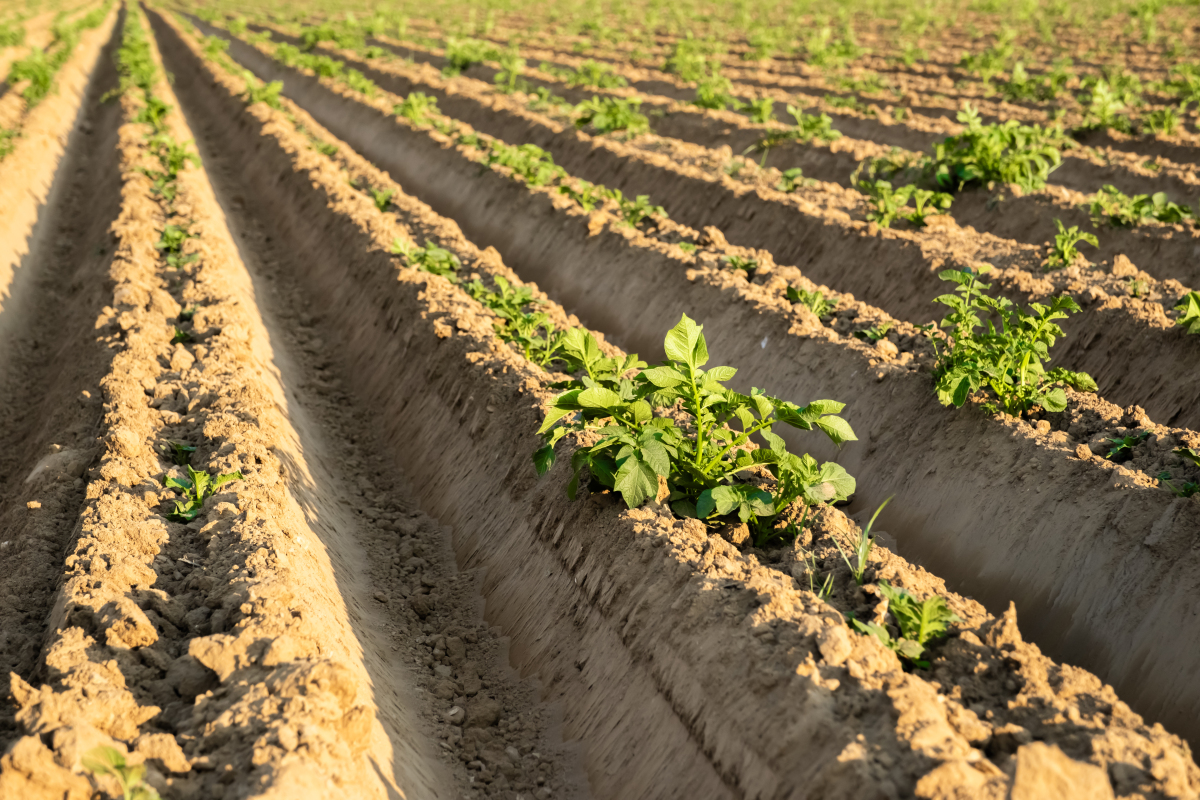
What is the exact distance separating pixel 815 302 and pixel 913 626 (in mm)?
3524

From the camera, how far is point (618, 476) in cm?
368

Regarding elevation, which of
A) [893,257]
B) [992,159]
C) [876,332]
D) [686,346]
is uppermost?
[992,159]

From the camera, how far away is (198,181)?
10.6 meters

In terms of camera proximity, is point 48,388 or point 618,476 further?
point 48,388

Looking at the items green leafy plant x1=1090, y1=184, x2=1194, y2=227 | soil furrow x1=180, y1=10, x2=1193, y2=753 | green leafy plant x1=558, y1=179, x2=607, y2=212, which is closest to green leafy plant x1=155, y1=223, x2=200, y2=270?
soil furrow x1=180, y1=10, x2=1193, y2=753

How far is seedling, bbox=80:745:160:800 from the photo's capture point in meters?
2.39

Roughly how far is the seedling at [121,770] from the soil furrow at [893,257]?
566cm

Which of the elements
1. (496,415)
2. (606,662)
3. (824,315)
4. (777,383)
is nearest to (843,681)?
(606,662)

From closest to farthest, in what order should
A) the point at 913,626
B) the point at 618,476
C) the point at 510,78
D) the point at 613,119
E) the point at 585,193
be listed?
the point at 913,626 → the point at 618,476 → the point at 585,193 → the point at 613,119 → the point at 510,78

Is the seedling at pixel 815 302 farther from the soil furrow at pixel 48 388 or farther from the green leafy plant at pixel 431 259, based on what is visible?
the soil furrow at pixel 48 388

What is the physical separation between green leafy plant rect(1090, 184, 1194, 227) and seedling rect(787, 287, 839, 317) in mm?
2818

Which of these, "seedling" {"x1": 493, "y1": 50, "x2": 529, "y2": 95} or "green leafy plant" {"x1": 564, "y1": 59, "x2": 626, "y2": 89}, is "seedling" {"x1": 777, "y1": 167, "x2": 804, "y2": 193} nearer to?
"green leafy plant" {"x1": 564, "y1": 59, "x2": 626, "y2": 89}

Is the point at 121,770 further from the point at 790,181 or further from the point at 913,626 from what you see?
the point at 790,181

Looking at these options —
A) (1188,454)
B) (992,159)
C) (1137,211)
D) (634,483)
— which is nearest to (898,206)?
(992,159)
